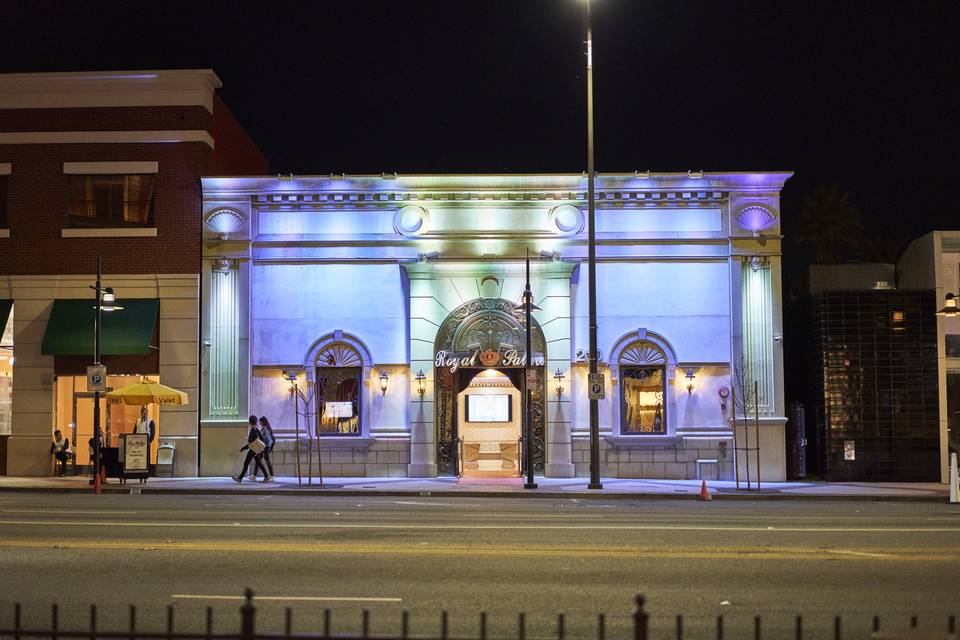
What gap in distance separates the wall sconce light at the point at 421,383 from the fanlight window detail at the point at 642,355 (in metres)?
5.46

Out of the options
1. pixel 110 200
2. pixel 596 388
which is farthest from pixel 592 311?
pixel 110 200

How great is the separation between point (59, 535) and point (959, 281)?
24057 mm

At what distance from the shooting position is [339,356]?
30.7 meters

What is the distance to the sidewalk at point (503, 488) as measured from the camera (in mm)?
25531

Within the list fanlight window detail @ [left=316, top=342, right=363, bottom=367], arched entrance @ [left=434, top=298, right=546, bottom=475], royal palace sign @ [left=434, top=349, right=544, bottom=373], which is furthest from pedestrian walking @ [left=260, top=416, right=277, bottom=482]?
royal palace sign @ [left=434, top=349, right=544, bottom=373]

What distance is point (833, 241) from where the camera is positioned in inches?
2419

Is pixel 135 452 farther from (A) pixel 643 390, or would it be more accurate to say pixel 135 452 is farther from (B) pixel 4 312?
(A) pixel 643 390

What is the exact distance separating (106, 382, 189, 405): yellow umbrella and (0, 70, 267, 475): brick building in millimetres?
1870

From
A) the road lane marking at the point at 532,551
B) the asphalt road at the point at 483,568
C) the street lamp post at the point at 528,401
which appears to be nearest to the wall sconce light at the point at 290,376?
the street lamp post at the point at 528,401

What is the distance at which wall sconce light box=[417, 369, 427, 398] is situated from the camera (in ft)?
99.2

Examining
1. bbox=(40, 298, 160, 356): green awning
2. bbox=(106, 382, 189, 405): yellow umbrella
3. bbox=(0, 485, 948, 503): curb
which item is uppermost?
bbox=(40, 298, 160, 356): green awning

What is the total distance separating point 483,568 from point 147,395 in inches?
700

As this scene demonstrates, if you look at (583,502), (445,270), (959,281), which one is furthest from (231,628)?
(959,281)

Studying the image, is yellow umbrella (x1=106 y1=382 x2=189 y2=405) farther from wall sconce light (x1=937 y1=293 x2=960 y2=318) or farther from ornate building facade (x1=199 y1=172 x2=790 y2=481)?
wall sconce light (x1=937 y1=293 x2=960 y2=318)
